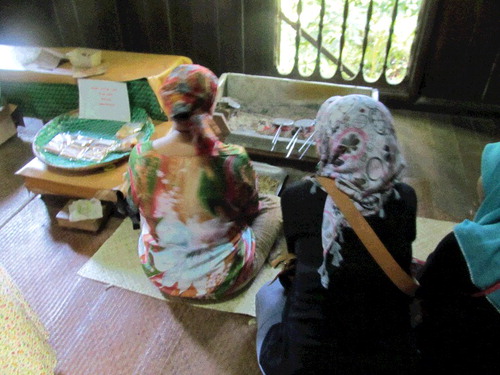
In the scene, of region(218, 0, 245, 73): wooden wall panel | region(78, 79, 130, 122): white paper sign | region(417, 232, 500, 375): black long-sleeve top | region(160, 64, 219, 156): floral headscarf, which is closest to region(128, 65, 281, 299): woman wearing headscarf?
region(160, 64, 219, 156): floral headscarf

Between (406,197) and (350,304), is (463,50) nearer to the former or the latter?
(406,197)

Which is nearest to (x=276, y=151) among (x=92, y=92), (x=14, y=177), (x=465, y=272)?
(x=92, y=92)

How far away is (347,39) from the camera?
2465mm

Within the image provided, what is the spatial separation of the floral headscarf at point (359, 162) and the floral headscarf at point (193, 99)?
0.36m

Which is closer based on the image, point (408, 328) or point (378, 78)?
point (408, 328)

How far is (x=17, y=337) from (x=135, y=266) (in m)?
0.61

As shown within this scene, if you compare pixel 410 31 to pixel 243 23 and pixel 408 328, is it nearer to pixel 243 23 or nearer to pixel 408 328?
pixel 243 23

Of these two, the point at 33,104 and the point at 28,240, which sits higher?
Answer: the point at 33,104

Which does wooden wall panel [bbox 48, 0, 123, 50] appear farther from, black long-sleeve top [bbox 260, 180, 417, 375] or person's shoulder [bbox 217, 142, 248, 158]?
black long-sleeve top [bbox 260, 180, 417, 375]

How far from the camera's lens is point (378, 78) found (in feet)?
8.24

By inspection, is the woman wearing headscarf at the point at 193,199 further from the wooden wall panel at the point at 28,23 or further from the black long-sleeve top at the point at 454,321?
the wooden wall panel at the point at 28,23

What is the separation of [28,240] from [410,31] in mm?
2186

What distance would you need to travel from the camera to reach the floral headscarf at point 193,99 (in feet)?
3.71

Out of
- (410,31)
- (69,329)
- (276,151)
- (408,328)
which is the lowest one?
(69,329)
